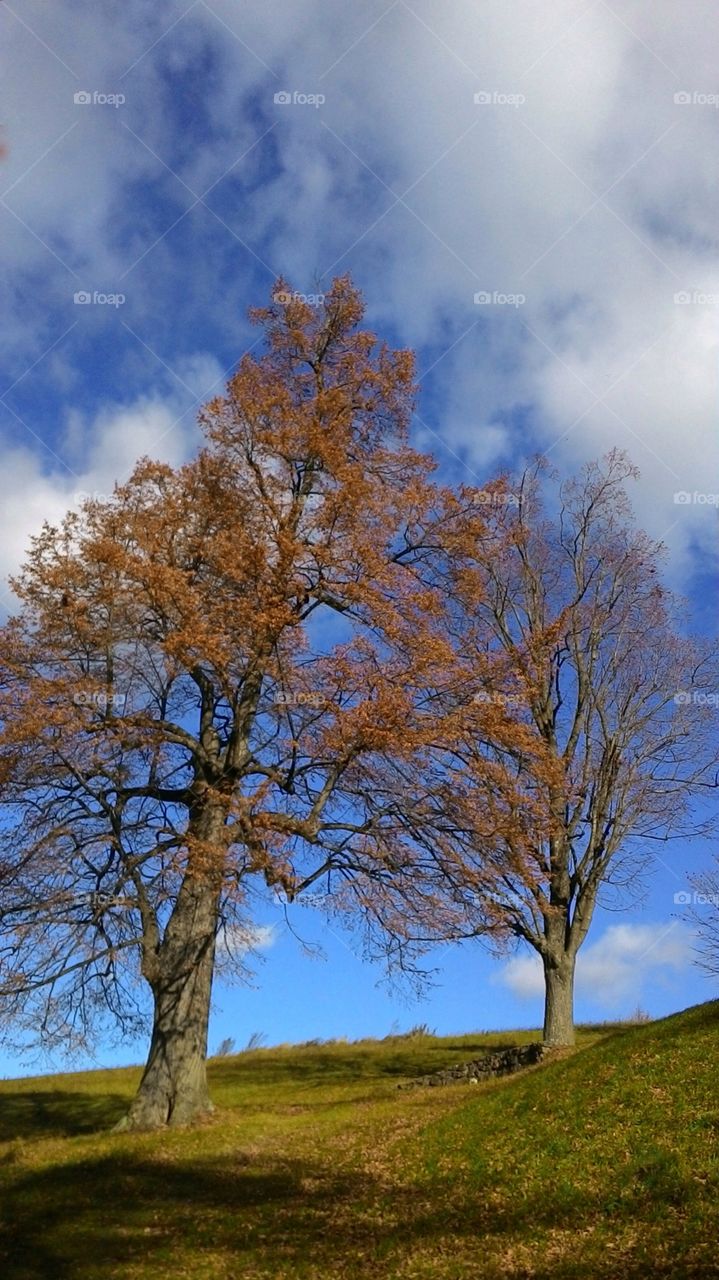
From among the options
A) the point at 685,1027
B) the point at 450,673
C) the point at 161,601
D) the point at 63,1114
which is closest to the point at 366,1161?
the point at 685,1027

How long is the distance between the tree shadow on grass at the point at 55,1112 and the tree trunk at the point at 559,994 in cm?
1108

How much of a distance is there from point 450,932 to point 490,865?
1.66 m

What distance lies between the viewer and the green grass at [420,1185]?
11.3m

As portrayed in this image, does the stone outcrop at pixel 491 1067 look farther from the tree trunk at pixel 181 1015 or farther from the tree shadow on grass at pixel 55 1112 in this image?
the tree shadow on grass at pixel 55 1112

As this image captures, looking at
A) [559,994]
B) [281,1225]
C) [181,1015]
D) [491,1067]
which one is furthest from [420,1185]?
[559,994]

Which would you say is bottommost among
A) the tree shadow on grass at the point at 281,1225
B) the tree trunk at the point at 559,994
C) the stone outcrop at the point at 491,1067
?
the tree shadow on grass at the point at 281,1225

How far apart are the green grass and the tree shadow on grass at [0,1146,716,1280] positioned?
0.04m

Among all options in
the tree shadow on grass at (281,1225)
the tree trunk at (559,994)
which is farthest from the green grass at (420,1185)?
the tree trunk at (559,994)

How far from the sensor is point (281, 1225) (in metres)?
13.4

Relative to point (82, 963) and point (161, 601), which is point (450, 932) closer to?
point (82, 963)

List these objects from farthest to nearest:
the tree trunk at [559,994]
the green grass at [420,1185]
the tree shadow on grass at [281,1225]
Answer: the tree trunk at [559,994] < the tree shadow on grass at [281,1225] < the green grass at [420,1185]

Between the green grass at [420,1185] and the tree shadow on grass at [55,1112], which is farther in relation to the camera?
the tree shadow on grass at [55,1112]

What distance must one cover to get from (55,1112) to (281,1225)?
1641 centimetres

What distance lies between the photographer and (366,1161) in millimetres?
16531
